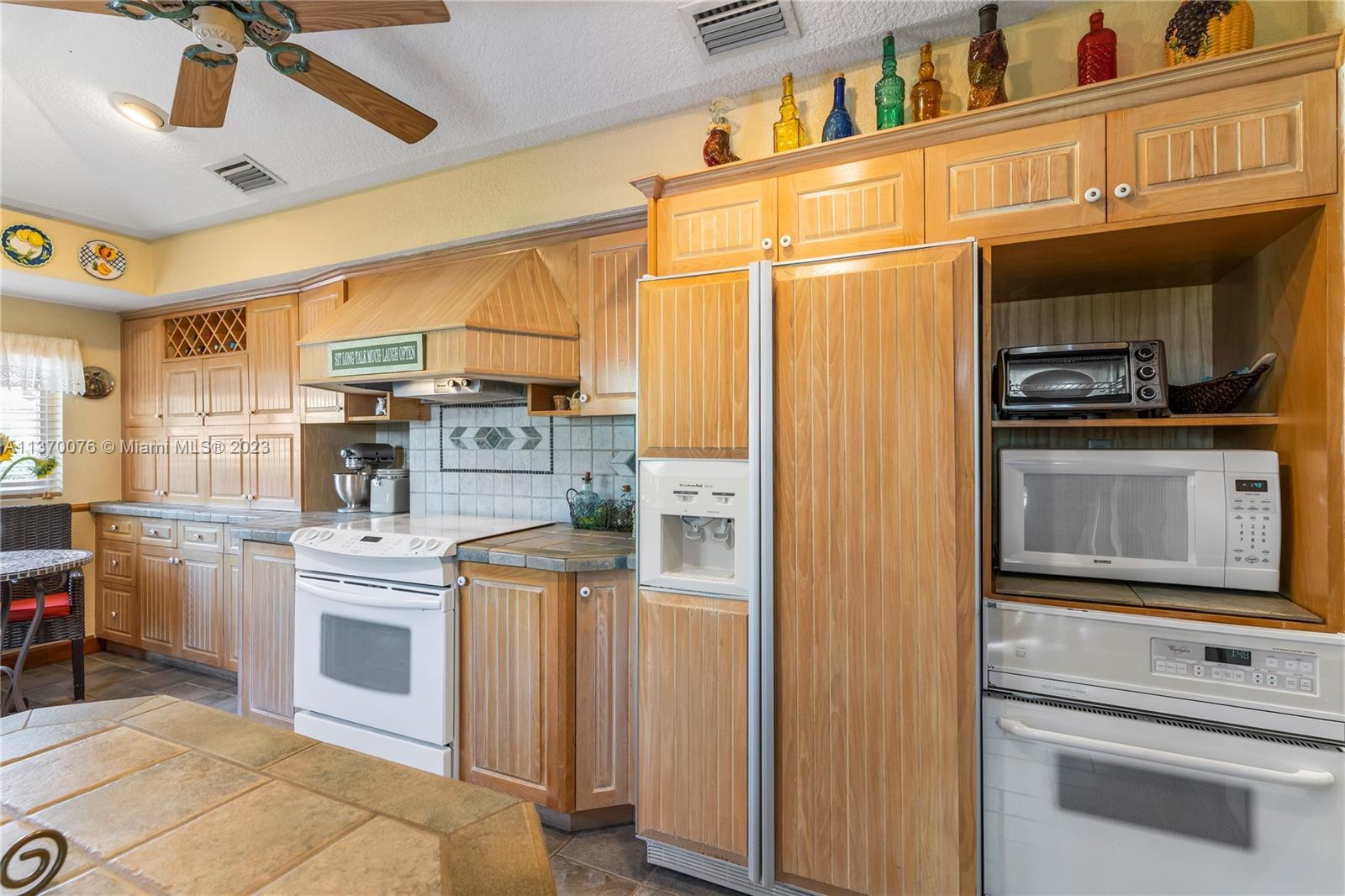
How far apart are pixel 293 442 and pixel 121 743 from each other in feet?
10.6

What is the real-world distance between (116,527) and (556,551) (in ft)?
12.0

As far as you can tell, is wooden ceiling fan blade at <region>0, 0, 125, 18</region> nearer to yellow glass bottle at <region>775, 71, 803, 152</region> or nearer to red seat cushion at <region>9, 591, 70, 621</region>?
yellow glass bottle at <region>775, 71, 803, 152</region>

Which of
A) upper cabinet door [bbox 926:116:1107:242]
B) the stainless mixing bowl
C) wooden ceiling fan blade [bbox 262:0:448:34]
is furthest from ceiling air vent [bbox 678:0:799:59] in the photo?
the stainless mixing bowl

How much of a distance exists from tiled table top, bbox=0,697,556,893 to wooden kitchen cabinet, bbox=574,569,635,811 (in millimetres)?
1428

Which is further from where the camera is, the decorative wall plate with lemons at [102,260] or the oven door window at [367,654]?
the decorative wall plate with lemons at [102,260]

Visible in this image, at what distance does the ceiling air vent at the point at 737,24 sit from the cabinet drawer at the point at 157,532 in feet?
13.2

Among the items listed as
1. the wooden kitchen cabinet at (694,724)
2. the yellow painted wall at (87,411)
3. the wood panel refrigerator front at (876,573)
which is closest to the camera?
the wood panel refrigerator front at (876,573)

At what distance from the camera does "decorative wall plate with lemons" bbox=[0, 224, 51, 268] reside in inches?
130

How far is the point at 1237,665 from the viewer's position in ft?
4.76

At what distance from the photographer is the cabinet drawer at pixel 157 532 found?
3.80 meters

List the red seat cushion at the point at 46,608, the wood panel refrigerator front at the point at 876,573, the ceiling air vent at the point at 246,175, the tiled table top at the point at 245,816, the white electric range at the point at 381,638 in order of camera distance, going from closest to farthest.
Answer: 1. the tiled table top at the point at 245,816
2. the wood panel refrigerator front at the point at 876,573
3. the white electric range at the point at 381,638
4. the ceiling air vent at the point at 246,175
5. the red seat cushion at the point at 46,608

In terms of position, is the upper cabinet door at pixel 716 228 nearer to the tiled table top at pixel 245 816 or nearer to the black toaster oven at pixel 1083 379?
the black toaster oven at pixel 1083 379

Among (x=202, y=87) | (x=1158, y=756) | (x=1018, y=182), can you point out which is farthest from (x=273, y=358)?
(x=1158, y=756)

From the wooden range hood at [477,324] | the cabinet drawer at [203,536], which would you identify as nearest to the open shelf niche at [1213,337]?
the wooden range hood at [477,324]
